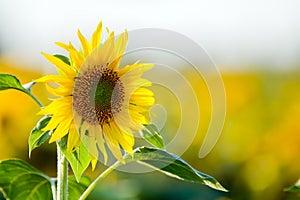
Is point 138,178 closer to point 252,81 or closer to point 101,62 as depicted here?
point 252,81

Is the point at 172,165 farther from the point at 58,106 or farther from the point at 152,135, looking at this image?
the point at 58,106

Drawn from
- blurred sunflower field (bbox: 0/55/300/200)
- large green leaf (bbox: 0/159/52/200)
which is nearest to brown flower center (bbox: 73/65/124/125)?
large green leaf (bbox: 0/159/52/200)

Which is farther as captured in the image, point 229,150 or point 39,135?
point 229,150

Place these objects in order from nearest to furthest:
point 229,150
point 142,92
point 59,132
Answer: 1. point 59,132
2. point 142,92
3. point 229,150

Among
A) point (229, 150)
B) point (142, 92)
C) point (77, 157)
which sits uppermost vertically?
point (142, 92)

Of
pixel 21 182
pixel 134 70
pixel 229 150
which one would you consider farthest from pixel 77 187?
pixel 229 150

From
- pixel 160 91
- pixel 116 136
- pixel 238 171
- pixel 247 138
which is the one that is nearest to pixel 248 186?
pixel 238 171

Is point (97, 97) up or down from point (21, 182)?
up
